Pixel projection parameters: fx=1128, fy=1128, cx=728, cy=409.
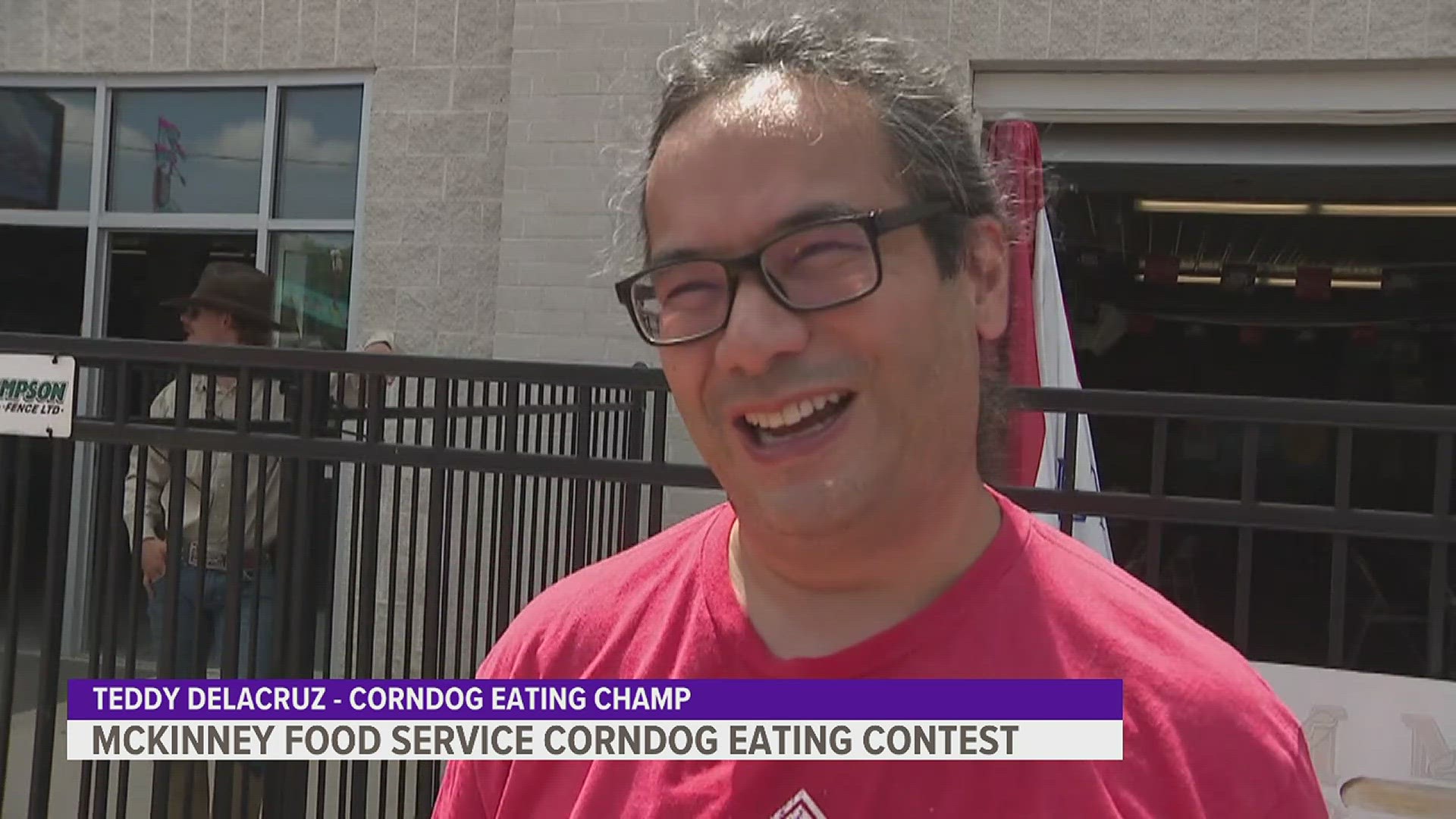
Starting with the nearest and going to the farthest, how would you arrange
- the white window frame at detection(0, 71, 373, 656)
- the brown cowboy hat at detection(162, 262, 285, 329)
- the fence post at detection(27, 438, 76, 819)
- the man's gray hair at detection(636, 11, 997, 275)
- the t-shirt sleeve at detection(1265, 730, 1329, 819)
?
the t-shirt sleeve at detection(1265, 730, 1329, 819)
the man's gray hair at detection(636, 11, 997, 275)
the fence post at detection(27, 438, 76, 819)
the brown cowboy hat at detection(162, 262, 285, 329)
the white window frame at detection(0, 71, 373, 656)

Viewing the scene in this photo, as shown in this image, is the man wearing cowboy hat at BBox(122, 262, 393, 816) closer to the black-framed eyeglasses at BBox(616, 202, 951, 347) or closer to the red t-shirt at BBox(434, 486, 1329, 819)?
the red t-shirt at BBox(434, 486, 1329, 819)

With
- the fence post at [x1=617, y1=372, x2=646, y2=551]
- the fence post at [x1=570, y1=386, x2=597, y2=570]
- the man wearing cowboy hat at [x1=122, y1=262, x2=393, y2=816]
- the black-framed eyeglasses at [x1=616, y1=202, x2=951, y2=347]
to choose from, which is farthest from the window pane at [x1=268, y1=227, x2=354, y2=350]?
the black-framed eyeglasses at [x1=616, y1=202, x2=951, y2=347]

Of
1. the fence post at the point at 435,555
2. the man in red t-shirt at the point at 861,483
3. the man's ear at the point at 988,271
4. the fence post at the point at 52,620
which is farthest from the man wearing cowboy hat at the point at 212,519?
the man's ear at the point at 988,271

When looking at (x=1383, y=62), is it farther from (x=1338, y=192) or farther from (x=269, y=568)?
(x=269, y=568)

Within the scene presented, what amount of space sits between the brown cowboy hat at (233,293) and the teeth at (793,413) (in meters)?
2.94

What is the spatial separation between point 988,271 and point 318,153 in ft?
17.0

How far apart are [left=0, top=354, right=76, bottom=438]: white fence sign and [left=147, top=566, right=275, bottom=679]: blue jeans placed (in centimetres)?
→ 44

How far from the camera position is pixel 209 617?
3312 millimetres

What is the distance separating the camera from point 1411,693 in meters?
2.03

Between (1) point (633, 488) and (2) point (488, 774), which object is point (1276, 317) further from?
(2) point (488, 774)

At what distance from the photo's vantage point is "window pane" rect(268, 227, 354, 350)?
5680 millimetres

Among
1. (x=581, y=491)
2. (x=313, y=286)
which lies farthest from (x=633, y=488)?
(x=313, y=286)

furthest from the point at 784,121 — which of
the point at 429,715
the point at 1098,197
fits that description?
the point at 1098,197

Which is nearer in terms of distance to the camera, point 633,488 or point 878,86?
point 878,86
